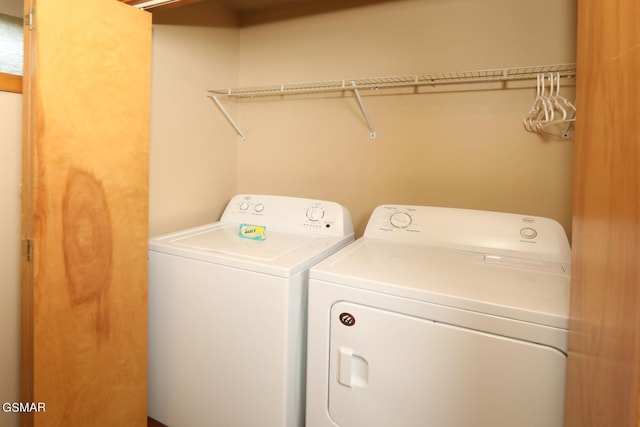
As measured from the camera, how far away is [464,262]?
4.46 ft

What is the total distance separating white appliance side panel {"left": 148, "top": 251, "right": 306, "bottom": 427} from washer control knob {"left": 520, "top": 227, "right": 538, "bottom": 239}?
0.96 m

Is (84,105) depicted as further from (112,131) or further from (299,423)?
(299,423)

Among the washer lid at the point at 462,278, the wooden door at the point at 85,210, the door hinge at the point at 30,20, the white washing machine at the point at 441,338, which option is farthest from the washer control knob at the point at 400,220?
the door hinge at the point at 30,20

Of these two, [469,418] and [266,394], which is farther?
[266,394]

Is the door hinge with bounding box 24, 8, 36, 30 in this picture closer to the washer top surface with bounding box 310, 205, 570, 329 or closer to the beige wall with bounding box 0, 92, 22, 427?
the beige wall with bounding box 0, 92, 22, 427

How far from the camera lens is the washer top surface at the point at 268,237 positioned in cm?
134

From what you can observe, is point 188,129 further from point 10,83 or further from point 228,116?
point 10,83

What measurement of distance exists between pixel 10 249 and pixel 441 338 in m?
1.56

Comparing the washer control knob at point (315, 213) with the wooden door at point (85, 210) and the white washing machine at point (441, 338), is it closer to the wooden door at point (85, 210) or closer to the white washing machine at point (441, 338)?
the white washing machine at point (441, 338)

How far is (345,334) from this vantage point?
1170 mm

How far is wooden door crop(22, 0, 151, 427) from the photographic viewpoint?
3.64ft

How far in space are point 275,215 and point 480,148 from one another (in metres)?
1.15

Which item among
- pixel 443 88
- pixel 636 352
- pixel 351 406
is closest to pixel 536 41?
pixel 443 88

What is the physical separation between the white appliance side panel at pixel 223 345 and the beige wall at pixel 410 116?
0.95 m
